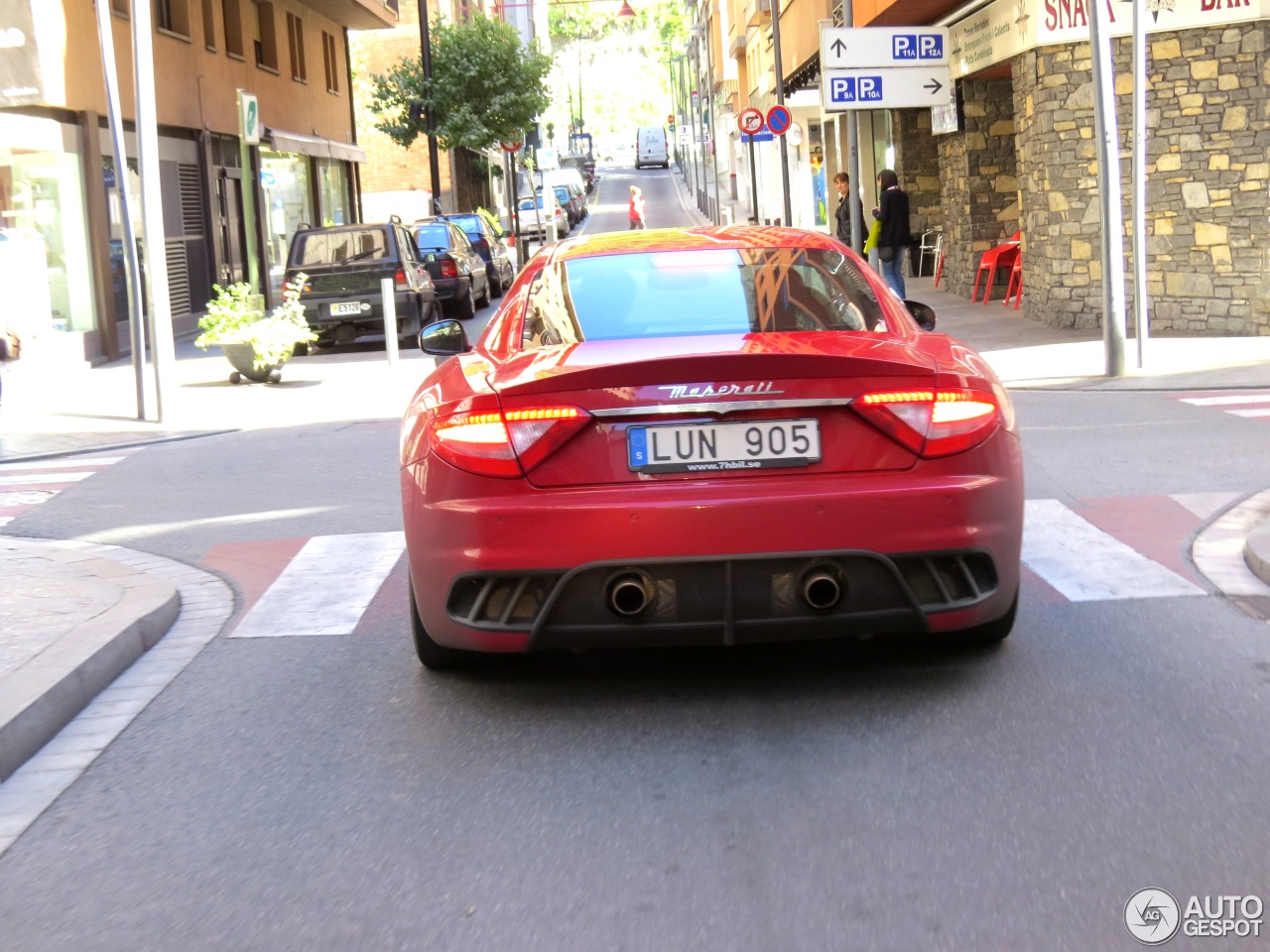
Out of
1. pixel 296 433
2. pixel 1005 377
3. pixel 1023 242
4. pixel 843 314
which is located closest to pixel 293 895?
pixel 843 314

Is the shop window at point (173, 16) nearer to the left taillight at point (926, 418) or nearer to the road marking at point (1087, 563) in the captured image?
the road marking at point (1087, 563)

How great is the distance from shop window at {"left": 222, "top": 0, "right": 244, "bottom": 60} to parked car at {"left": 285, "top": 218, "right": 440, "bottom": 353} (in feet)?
35.7

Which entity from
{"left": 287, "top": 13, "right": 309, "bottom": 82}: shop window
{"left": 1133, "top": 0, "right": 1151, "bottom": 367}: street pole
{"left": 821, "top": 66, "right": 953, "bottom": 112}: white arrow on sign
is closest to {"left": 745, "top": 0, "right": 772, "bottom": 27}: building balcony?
{"left": 287, "top": 13, "right": 309, "bottom": 82}: shop window

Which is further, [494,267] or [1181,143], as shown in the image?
[494,267]

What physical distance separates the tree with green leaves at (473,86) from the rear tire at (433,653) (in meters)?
41.8

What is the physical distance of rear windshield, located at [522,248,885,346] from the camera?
17.5ft

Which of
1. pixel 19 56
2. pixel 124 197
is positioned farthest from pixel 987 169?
pixel 124 197

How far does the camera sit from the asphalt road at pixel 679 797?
3.49m

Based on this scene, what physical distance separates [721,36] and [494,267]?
1921 inches

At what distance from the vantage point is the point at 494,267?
3341 centimetres

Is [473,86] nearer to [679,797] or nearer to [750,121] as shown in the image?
[750,121]

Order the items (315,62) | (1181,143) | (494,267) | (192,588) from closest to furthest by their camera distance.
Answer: (192,588) → (1181,143) → (494,267) → (315,62)

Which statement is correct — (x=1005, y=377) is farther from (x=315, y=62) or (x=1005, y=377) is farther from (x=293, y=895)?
(x=315, y=62)

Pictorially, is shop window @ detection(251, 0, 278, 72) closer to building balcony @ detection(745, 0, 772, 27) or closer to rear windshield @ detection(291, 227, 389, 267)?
rear windshield @ detection(291, 227, 389, 267)
